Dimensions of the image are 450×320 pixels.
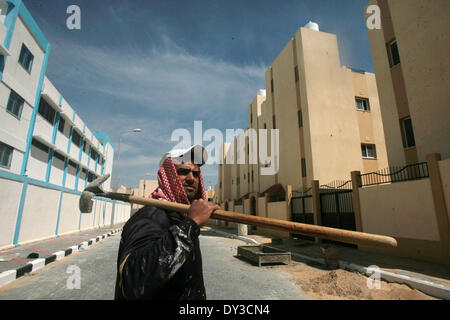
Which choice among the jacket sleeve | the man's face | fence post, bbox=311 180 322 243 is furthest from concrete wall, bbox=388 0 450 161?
the jacket sleeve

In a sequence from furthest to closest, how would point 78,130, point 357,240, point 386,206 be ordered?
point 78,130
point 386,206
point 357,240

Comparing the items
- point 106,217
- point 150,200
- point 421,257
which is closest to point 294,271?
point 421,257

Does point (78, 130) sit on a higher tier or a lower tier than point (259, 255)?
higher

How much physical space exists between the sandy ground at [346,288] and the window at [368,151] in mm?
13927

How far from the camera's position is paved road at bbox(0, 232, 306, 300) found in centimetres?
473

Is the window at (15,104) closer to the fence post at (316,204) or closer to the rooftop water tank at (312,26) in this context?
the fence post at (316,204)

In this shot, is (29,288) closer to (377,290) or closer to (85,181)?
(377,290)

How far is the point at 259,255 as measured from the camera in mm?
8055

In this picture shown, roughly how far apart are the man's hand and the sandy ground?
4.35 metres

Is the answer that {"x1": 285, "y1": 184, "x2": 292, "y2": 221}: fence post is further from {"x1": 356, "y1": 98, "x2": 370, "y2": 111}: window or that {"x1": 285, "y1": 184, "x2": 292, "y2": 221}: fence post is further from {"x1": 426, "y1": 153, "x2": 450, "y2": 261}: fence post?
{"x1": 426, "y1": 153, "x2": 450, "y2": 261}: fence post

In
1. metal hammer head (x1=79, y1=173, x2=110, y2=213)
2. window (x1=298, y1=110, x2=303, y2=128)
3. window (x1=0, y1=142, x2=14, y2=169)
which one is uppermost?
window (x1=298, y1=110, x2=303, y2=128)

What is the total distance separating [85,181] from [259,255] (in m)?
26.4

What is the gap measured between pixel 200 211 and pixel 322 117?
1769 cm

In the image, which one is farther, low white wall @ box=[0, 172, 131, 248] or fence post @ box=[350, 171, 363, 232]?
low white wall @ box=[0, 172, 131, 248]
